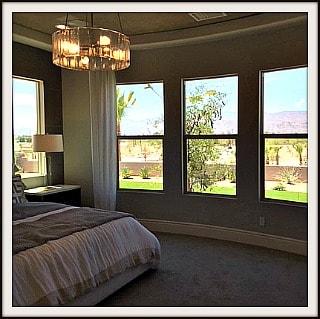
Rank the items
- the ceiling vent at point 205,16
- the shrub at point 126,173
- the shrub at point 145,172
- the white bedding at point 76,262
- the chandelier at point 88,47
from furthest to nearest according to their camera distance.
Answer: the shrub at point 126,173, the shrub at point 145,172, the ceiling vent at point 205,16, the chandelier at point 88,47, the white bedding at point 76,262

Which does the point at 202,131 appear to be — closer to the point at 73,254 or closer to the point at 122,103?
the point at 122,103

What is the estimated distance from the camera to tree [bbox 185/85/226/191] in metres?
5.16

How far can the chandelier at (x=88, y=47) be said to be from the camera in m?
3.26

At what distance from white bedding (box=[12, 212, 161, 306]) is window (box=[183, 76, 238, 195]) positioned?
5.83 feet

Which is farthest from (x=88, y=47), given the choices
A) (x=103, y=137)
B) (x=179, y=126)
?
(x=103, y=137)

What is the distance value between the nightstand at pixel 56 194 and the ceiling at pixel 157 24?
6.46 ft

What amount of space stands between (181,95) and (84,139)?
165cm

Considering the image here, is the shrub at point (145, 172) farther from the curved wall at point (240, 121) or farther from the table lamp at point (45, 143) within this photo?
the table lamp at point (45, 143)

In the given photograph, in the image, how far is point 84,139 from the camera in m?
5.88

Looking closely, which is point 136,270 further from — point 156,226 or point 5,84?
point 5,84

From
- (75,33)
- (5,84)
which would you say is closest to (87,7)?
(5,84)

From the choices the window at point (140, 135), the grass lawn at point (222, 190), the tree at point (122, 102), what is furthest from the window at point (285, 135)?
the tree at point (122, 102)

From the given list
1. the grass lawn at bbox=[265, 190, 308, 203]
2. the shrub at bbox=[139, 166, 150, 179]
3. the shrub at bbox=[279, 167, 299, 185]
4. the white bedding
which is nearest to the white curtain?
the shrub at bbox=[139, 166, 150, 179]

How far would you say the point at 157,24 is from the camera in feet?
15.7
